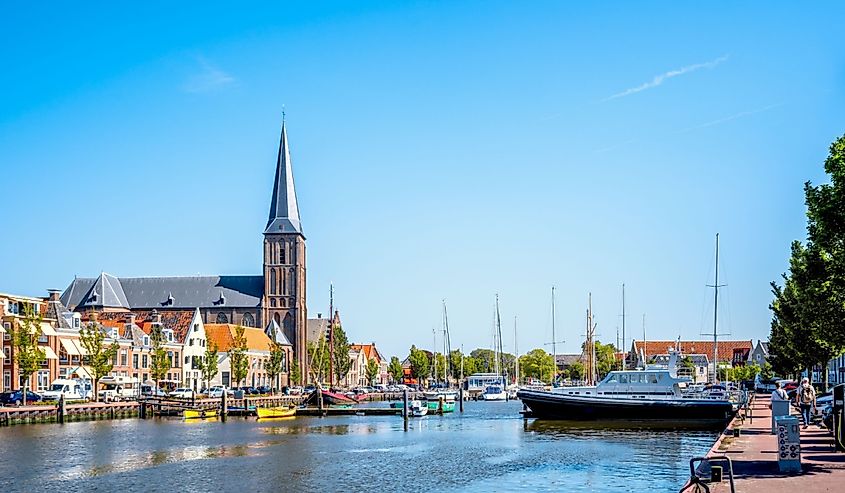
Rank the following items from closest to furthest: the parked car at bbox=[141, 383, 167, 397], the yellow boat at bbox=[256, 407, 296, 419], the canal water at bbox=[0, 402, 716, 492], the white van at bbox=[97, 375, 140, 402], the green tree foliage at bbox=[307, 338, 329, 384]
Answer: the canal water at bbox=[0, 402, 716, 492], the yellow boat at bbox=[256, 407, 296, 419], the white van at bbox=[97, 375, 140, 402], the parked car at bbox=[141, 383, 167, 397], the green tree foliage at bbox=[307, 338, 329, 384]

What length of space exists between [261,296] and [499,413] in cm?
8302

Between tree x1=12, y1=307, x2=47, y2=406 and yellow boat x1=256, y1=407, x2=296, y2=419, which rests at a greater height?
tree x1=12, y1=307, x2=47, y2=406

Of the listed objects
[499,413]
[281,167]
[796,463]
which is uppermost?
[281,167]

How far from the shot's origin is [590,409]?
71.1 metres

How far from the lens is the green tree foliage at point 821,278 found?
99.4 feet

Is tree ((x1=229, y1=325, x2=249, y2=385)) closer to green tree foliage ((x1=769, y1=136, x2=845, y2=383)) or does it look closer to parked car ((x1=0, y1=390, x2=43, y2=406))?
parked car ((x1=0, y1=390, x2=43, y2=406))

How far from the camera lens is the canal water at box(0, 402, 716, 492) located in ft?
122

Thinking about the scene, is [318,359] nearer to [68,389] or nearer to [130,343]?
[130,343]

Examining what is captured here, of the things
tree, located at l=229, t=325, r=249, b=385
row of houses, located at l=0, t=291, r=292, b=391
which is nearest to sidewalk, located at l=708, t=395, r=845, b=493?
row of houses, located at l=0, t=291, r=292, b=391

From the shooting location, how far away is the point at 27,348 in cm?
8225

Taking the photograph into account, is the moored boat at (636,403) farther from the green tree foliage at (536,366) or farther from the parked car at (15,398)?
the green tree foliage at (536,366)

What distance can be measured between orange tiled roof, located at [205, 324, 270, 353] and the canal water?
70.4 metres

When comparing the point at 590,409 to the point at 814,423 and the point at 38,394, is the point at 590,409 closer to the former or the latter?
the point at 814,423

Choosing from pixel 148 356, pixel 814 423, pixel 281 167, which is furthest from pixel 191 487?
pixel 281 167
